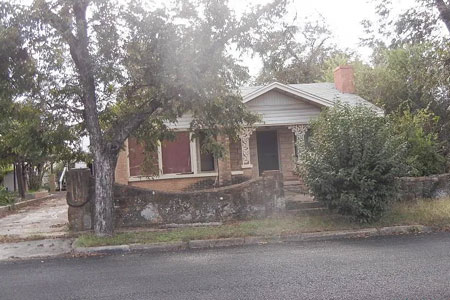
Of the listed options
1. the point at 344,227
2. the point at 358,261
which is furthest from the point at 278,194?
the point at 358,261

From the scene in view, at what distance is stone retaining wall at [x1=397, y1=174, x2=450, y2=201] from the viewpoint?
12.4 m

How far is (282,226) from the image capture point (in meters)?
10.5

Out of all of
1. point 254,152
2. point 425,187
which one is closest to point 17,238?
point 254,152

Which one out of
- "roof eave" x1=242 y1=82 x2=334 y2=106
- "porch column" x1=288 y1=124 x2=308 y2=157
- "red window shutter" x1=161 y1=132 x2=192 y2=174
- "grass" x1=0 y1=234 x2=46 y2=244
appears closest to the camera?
"grass" x1=0 y1=234 x2=46 y2=244

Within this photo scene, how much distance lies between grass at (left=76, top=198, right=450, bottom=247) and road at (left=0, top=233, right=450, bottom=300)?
90 centimetres

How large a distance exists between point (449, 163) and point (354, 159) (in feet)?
21.2

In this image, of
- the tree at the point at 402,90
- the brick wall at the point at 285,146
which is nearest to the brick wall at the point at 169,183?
the brick wall at the point at 285,146

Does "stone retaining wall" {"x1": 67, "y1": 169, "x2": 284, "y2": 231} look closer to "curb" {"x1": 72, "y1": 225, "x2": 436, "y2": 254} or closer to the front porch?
"curb" {"x1": 72, "y1": 225, "x2": 436, "y2": 254}

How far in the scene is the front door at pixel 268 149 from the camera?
18625mm

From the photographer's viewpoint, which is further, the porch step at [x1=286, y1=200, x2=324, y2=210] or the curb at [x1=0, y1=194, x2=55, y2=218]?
the curb at [x1=0, y1=194, x2=55, y2=218]

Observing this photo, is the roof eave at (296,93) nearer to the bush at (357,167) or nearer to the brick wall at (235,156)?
the brick wall at (235,156)

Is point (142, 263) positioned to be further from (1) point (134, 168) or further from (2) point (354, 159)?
(1) point (134, 168)

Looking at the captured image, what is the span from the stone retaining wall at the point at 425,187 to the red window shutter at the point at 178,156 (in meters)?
8.13

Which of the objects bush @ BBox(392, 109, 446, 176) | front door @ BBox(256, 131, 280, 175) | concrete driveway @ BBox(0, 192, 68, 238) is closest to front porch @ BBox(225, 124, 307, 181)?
front door @ BBox(256, 131, 280, 175)
